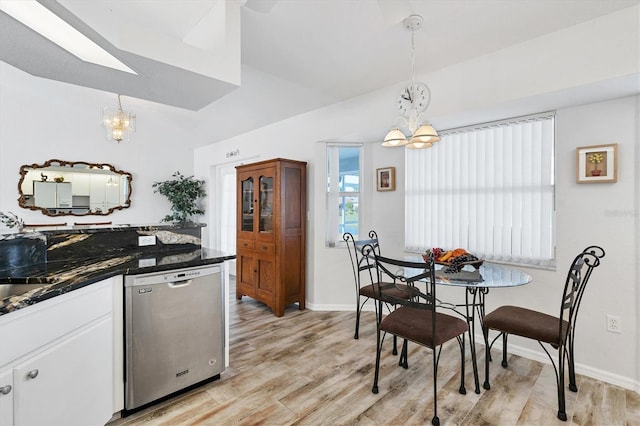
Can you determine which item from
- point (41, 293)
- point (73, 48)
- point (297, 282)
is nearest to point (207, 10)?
point (73, 48)

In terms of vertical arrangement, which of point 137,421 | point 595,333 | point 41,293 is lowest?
point 137,421

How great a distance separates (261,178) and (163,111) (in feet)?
8.58

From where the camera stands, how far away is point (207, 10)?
202 cm

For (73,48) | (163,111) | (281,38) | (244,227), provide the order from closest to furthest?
(73,48) → (281,38) → (244,227) → (163,111)

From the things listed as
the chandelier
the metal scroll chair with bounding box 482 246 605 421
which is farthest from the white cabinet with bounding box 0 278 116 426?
the metal scroll chair with bounding box 482 246 605 421

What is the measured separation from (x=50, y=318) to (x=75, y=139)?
5.04 m

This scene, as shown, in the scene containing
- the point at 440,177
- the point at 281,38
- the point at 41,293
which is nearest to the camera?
the point at 41,293

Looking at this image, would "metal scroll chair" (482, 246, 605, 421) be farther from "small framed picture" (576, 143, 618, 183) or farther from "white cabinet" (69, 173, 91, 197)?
"white cabinet" (69, 173, 91, 197)

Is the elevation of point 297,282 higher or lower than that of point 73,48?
lower

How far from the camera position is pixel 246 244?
410 centimetres

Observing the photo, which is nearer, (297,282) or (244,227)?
(297,282)

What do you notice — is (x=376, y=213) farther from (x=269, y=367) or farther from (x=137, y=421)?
(x=137, y=421)

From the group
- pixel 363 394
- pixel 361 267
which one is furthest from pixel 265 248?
pixel 363 394

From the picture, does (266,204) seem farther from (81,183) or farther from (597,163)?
(81,183)
